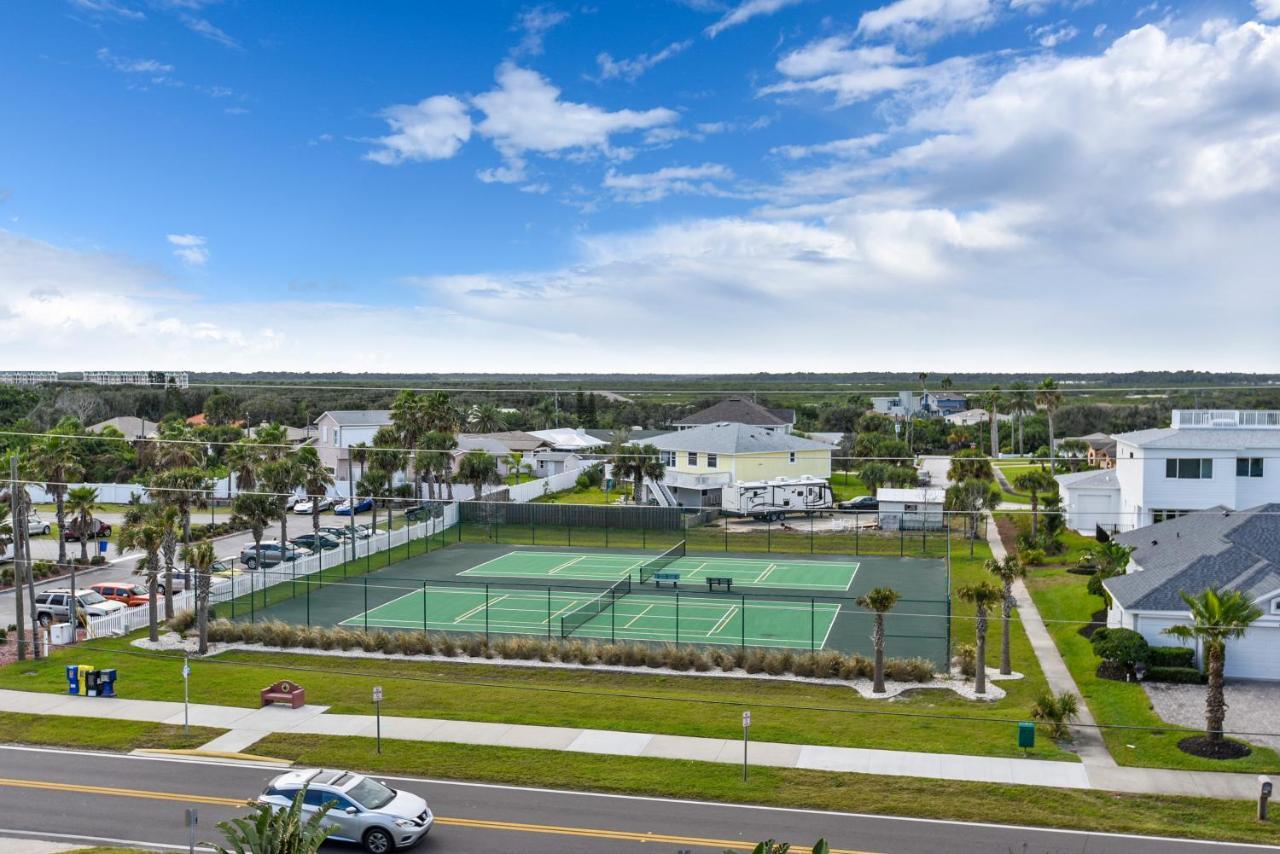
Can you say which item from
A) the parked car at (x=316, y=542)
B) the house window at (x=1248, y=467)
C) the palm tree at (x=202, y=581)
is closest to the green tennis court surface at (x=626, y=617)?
the palm tree at (x=202, y=581)

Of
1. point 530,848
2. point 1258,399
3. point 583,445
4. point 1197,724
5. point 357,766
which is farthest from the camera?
point 1258,399

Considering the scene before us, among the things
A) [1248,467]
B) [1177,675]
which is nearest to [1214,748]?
[1177,675]

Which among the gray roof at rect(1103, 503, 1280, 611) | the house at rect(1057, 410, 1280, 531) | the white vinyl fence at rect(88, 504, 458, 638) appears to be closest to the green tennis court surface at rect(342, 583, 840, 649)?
the white vinyl fence at rect(88, 504, 458, 638)

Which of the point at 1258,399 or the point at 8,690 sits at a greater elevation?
the point at 1258,399

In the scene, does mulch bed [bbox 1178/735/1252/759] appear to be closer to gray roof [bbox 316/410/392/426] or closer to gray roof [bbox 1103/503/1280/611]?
gray roof [bbox 1103/503/1280/611]

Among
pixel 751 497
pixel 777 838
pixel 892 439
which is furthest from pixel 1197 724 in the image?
pixel 892 439

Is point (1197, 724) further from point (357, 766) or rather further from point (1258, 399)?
point (1258, 399)
